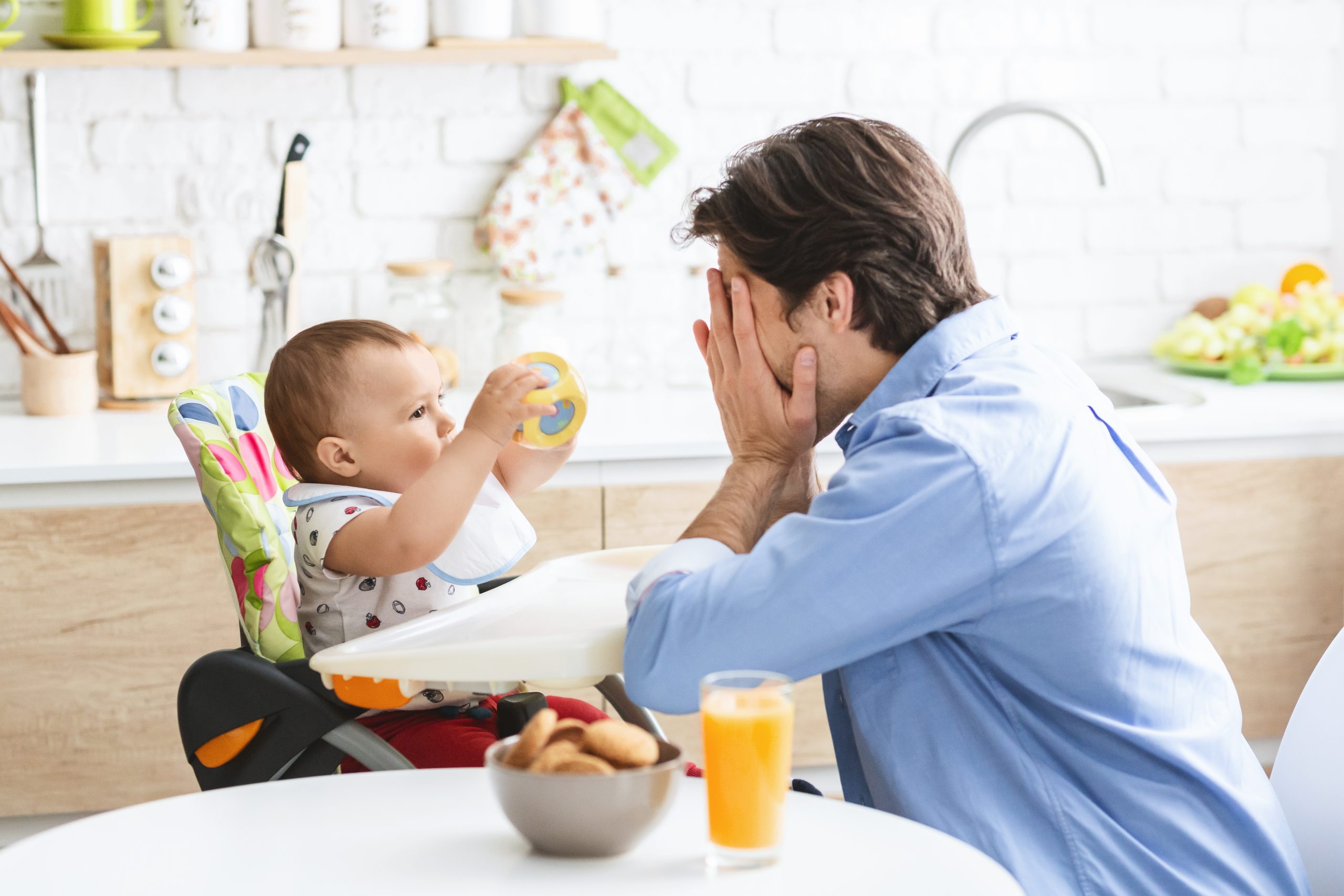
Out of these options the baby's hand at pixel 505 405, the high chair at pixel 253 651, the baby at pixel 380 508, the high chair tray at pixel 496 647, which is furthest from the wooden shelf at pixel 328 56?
the high chair tray at pixel 496 647

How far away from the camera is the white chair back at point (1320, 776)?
4.05 ft

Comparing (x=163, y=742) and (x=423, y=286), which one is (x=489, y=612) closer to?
(x=163, y=742)

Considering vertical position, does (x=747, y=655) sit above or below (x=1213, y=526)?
above

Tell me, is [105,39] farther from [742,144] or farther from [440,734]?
[440,734]

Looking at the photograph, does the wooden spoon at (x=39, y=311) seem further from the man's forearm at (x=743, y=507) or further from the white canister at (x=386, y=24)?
the man's forearm at (x=743, y=507)

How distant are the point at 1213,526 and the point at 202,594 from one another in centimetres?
170

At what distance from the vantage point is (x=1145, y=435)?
7.54 ft

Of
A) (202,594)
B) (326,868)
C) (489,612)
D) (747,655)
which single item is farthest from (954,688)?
(202,594)

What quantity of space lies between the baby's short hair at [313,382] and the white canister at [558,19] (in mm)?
1206

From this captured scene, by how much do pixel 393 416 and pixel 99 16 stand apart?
1.36 m

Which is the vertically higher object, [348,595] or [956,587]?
[956,587]

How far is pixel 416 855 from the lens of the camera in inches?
36.0

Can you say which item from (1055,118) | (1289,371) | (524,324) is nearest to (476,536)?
(524,324)

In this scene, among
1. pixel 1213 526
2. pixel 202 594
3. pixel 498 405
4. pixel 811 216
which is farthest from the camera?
pixel 1213 526
